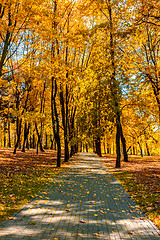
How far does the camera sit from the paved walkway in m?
4.53

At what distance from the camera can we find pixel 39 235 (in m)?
4.38

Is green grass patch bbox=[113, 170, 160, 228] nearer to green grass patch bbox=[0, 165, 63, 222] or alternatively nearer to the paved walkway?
the paved walkway

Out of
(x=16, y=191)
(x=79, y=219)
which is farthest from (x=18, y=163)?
(x=79, y=219)

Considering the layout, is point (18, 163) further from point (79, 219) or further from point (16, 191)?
point (79, 219)

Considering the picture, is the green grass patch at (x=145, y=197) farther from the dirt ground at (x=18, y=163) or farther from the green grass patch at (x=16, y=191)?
the dirt ground at (x=18, y=163)

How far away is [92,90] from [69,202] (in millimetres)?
9853

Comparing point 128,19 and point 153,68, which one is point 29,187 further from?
point 153,68

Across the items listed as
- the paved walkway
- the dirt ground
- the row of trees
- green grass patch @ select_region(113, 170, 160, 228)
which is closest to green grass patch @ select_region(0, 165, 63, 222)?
the paved walkway

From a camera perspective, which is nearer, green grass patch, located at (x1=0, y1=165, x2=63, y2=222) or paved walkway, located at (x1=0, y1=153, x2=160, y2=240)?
paved walkway, located at (x1=0, y1=153, x2=160, y2=240)

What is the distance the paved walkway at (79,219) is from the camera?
4531 mm

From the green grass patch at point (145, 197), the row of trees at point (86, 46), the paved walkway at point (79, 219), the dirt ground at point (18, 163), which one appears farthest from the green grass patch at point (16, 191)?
the row of trees at point (86, 46)

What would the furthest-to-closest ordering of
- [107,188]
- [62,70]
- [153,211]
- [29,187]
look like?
[62,70], [107,188], [29,187], [153,211]

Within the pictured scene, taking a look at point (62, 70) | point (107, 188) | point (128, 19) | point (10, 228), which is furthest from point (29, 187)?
point (128, 19)

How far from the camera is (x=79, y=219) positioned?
214 inches
